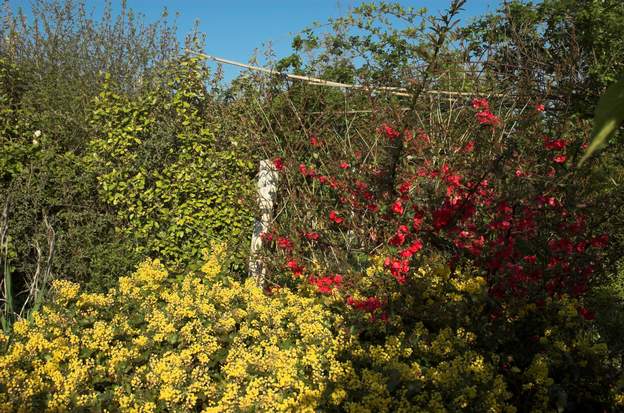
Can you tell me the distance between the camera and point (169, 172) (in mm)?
4816

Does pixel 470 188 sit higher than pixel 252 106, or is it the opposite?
pixel 252 106

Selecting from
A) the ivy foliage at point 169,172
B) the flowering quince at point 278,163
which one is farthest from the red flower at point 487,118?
the ivy foliage at point 169,172

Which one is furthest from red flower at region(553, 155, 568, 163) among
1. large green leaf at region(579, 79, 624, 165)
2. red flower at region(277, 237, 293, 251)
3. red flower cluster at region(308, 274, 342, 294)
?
large green leaf at region(579, 79, 624, 165)

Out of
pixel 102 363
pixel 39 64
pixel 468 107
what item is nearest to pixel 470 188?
pixel 468 107

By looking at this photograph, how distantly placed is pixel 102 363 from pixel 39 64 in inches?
168

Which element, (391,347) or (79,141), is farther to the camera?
(79,141)

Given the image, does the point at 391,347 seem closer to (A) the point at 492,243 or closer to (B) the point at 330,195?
(A) the point at 492,243

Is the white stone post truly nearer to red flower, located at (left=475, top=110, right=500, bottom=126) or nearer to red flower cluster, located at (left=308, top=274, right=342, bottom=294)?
red flower cluster, located at (left=308, top=274, right=342, bottom=294)

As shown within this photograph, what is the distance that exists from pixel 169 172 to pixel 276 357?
7.85ft

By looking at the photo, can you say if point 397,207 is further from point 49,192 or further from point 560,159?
point 49,192

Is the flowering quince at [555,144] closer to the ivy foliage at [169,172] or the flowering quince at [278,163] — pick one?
the flowering quince at [278,163]

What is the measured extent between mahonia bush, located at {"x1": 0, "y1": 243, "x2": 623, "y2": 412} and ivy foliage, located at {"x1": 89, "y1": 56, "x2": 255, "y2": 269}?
1.17 meters

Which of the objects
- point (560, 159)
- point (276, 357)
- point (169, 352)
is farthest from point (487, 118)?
point (169, 352)

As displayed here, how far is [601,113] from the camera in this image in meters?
0.44
